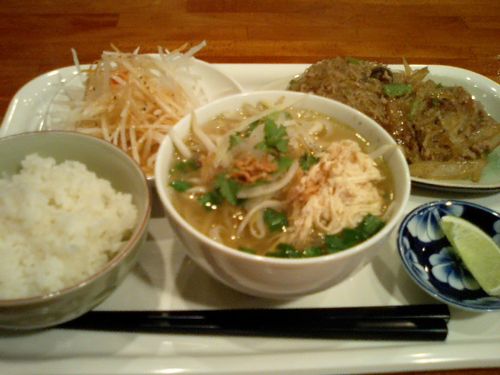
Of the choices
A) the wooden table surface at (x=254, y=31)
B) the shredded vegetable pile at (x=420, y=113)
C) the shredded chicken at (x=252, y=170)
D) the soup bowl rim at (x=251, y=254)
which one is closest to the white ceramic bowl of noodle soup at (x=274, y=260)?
the soup bowl rim at (x=251, y=254)

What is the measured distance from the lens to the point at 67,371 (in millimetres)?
1127

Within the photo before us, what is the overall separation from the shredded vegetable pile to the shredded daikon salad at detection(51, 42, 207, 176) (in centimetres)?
54

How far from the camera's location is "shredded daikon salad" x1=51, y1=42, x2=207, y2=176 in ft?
6.34

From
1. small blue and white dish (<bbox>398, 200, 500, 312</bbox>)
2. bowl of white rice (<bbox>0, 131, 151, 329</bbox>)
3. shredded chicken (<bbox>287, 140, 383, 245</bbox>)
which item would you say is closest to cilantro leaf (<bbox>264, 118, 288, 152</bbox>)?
shredded chicken (<bbox>287, 140, 383, 245</bbox>)

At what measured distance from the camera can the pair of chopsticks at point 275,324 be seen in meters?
1.23

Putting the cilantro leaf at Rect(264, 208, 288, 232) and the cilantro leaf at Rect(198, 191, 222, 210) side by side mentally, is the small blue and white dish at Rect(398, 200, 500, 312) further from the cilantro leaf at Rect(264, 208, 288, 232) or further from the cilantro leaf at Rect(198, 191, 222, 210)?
the cilantro leaf at Rect(198, 191, 222, 210)

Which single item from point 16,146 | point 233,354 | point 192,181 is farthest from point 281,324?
point 16,146

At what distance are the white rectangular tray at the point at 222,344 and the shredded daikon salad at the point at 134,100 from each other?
2.03ft

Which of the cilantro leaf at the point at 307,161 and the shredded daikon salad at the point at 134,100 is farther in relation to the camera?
the shredded daikon salad at the point at 134,100

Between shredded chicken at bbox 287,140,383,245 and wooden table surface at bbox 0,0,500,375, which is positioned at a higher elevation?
shredded chicken at bbox 287,140,383,245

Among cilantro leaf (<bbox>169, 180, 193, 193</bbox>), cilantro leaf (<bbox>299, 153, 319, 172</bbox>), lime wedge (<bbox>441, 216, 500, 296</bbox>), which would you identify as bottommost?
lime wedge (<bbox>441, 216, 500, 296</bbox>)

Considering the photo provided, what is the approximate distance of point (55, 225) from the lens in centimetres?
123

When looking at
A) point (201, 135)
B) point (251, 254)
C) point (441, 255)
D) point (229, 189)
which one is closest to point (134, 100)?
point (201, 135)

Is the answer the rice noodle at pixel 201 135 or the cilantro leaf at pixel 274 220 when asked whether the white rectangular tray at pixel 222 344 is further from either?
the rice noodle at pixel 201 135
